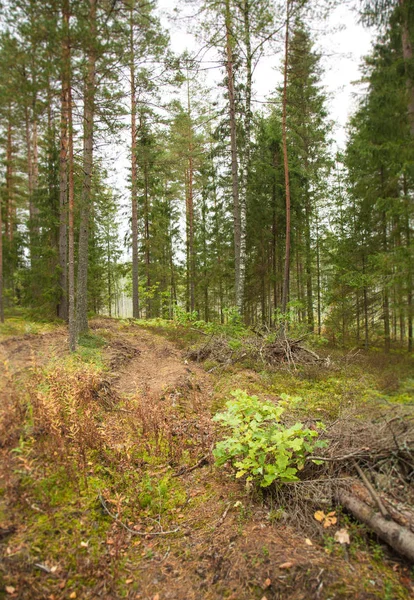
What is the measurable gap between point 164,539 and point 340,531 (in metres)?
1.66

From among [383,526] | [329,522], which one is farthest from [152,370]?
[383,526]

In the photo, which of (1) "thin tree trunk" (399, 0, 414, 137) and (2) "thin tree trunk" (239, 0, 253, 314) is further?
(2) "thin tree trunk" (239, 0, 253, 314)

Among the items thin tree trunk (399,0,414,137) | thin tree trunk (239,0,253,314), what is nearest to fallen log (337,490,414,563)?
thin tree trunk (399,0,414,137)

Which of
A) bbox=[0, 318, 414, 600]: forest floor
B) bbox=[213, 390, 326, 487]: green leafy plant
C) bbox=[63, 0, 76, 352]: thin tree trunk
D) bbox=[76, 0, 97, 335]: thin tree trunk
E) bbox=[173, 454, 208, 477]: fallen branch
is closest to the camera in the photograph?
bbox=[0, 318, 414, 600]: forest floor

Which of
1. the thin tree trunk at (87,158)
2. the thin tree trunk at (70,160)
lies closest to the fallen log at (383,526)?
the thin tree trunk at (70,160)

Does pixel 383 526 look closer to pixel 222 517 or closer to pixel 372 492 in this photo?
pixel 372 492

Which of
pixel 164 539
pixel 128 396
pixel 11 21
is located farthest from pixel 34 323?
pixel 164 539

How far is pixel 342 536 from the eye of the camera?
268cm

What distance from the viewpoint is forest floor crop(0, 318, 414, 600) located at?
95.0 inches

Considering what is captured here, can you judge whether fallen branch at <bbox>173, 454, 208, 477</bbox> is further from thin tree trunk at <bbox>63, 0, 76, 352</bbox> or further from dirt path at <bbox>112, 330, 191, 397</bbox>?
thin tree trunk at <bbox>63, 0, 76, 352</bbox>

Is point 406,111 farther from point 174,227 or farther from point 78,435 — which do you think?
point 174,227

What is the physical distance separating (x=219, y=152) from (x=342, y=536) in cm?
1351

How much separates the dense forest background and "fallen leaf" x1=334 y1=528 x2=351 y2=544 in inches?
204

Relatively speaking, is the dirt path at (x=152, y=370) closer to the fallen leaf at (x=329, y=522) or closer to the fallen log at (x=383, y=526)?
the fallen leaf at (x=329, y=522)
